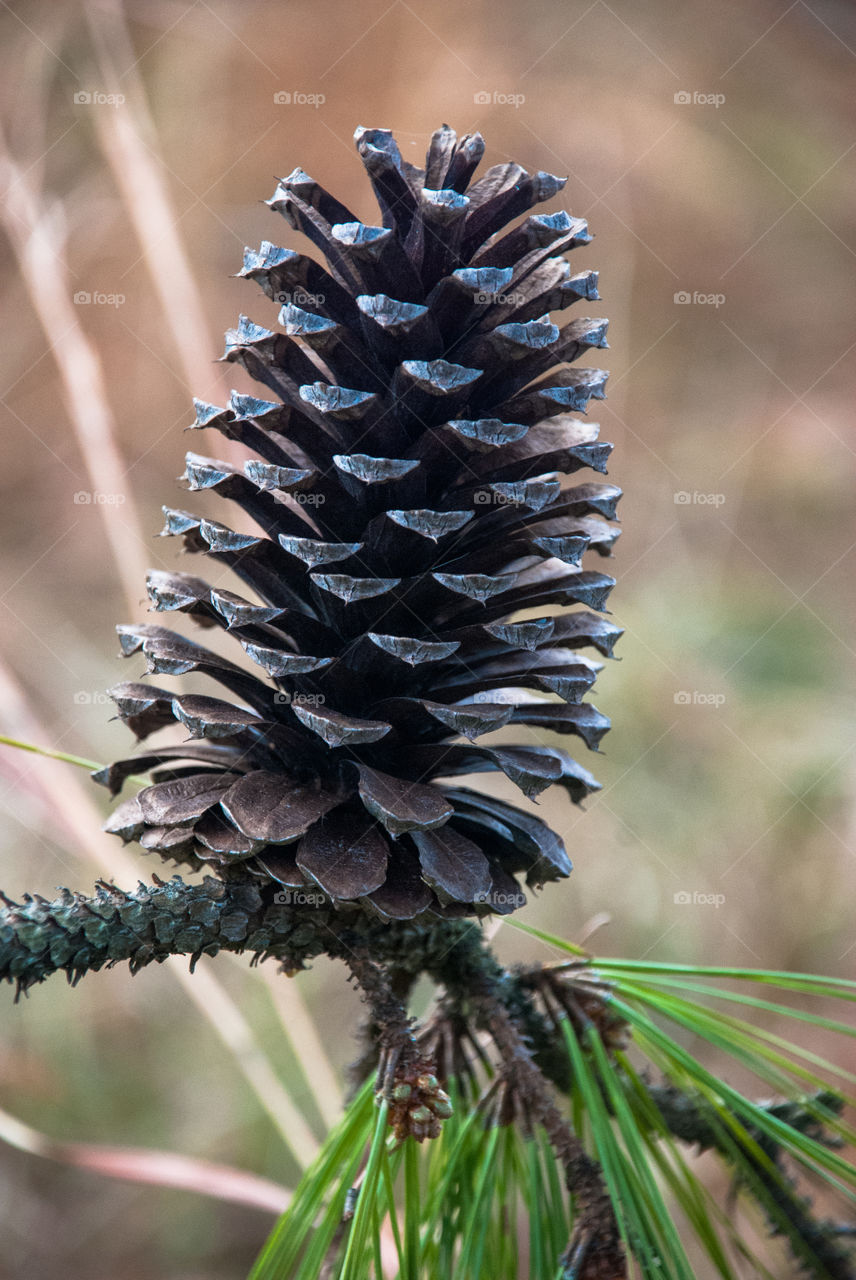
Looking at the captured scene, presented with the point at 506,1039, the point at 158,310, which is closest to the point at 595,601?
the point at 506,1039

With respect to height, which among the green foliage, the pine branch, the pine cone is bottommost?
the green foliage

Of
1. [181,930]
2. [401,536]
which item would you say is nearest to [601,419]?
[401,536]

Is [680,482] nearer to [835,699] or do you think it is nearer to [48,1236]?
[835,699]

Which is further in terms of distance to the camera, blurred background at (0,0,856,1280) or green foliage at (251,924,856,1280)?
blurred background at (0,0,856,1280)

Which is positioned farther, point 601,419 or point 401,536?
point 601,419

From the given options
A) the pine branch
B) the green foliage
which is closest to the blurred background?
the green foliage

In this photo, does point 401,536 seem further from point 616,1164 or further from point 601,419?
point 601,419

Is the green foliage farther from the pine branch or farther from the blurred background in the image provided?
the blurred background
